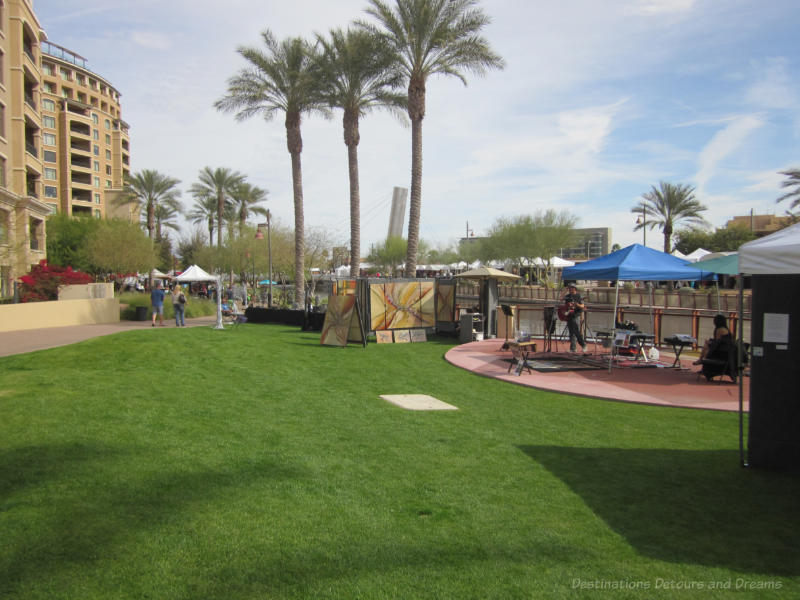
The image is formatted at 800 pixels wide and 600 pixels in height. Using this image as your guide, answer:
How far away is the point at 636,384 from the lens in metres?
11.3

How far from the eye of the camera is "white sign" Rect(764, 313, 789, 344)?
5715mm

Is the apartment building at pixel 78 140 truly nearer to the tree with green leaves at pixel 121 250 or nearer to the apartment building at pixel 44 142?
the apartment building at pixel 44 142

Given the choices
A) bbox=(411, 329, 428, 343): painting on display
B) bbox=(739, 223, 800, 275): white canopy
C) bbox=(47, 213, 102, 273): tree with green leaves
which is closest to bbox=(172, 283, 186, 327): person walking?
bbox=(411, 329, 428, 343): painting on display

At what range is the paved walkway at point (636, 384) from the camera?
9828 millimetres

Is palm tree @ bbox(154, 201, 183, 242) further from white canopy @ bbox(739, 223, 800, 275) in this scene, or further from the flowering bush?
white canopy @ bbox(739, 223, 800, 275)

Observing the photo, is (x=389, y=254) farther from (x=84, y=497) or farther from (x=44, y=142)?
(x=84, y=497)

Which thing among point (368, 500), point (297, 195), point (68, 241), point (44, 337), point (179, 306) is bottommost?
point (368, 500)

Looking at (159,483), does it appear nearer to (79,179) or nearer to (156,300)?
(156,300)

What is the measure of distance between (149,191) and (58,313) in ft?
99.2

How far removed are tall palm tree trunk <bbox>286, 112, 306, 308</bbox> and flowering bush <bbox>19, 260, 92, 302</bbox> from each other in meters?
10.2

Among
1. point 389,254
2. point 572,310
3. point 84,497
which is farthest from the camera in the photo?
point 389,254

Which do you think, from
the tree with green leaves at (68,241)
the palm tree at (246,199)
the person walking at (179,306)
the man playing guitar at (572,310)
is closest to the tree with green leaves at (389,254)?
the palm tree at (246,199)

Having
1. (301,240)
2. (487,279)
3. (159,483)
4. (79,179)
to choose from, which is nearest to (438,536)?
(159,483)

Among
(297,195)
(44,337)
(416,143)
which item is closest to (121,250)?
(297,195)
